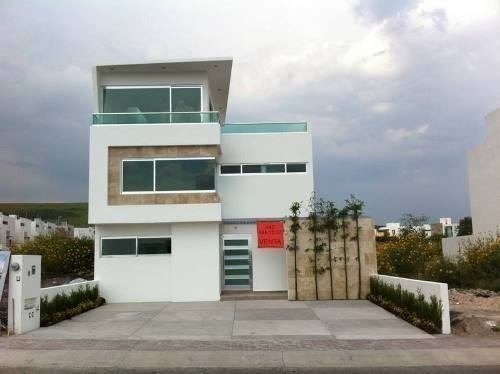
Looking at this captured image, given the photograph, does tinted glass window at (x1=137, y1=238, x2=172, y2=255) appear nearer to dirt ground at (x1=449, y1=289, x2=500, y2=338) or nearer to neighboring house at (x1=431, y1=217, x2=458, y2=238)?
dirt ground at (x1=449, y1=289, x2=500, y2=338)

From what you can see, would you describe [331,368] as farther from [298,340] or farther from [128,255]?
[128,255]

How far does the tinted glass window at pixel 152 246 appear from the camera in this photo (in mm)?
18109

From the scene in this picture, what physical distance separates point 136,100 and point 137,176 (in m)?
2.90

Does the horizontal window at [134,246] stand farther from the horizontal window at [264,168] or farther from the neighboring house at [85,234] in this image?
the neighboring house at [85,234]

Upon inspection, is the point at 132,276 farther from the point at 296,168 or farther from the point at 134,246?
the point at 296,168

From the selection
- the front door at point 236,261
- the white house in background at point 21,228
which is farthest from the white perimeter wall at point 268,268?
the white house in background at point 21,228

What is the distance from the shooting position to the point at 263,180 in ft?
65.1

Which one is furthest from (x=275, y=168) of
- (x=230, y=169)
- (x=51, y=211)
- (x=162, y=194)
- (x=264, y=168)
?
(x=51, y=211)

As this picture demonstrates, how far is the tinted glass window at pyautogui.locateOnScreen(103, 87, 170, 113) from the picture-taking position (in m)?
18.8

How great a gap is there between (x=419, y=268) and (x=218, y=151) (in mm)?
8400

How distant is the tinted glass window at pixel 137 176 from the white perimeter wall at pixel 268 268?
442 centimetres

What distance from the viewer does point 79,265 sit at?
21672 millimetres

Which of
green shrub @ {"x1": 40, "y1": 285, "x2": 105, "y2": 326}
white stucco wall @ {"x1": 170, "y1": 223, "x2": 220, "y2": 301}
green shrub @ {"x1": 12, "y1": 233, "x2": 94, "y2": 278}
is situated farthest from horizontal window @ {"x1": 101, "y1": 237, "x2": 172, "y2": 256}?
green shrub @ {"x1": 12, "y1": 233, "x2": 94, "y2": 278}

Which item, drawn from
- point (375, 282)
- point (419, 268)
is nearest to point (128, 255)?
point (375, 282)
